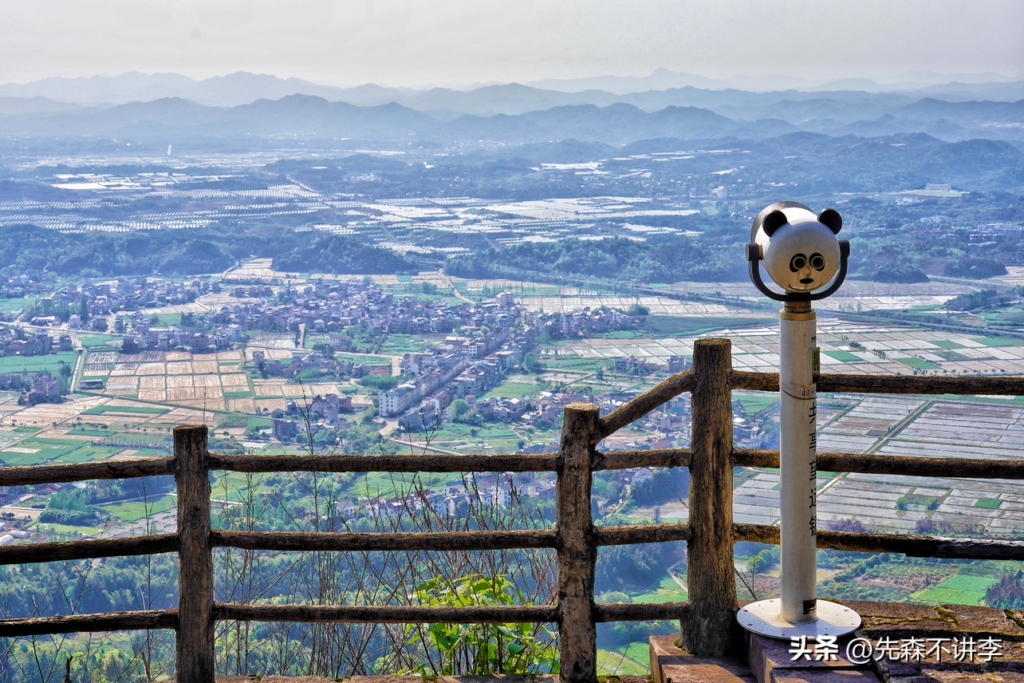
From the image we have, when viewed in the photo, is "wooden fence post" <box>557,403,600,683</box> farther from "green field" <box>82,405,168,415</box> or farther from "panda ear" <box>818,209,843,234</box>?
"green field" <box>82,405,168,415</box>

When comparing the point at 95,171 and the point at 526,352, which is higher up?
the point at 95,171

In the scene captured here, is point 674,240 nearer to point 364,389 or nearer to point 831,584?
point 364,389

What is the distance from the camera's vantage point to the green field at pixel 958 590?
8.84m

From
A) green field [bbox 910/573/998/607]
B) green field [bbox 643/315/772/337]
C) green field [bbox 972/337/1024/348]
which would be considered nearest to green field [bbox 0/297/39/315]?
green field [bbox 643/315/772/337]

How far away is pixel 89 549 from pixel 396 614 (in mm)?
1117

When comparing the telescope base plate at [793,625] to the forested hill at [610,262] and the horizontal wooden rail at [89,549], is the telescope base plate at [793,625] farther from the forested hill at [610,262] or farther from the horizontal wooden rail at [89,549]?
the forested hill at [610,262]

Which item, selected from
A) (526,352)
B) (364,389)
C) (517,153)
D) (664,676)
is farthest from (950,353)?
(517,153)

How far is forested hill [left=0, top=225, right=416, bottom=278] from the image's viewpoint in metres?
35.2

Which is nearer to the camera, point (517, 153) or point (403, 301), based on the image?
point (403, 301)

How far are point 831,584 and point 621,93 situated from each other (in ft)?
198

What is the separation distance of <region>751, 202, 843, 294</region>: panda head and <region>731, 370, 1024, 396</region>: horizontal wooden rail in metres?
0.41

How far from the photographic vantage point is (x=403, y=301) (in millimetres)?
33719

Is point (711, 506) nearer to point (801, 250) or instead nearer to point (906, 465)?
point (906, 465)

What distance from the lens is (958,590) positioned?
30.5 ft
